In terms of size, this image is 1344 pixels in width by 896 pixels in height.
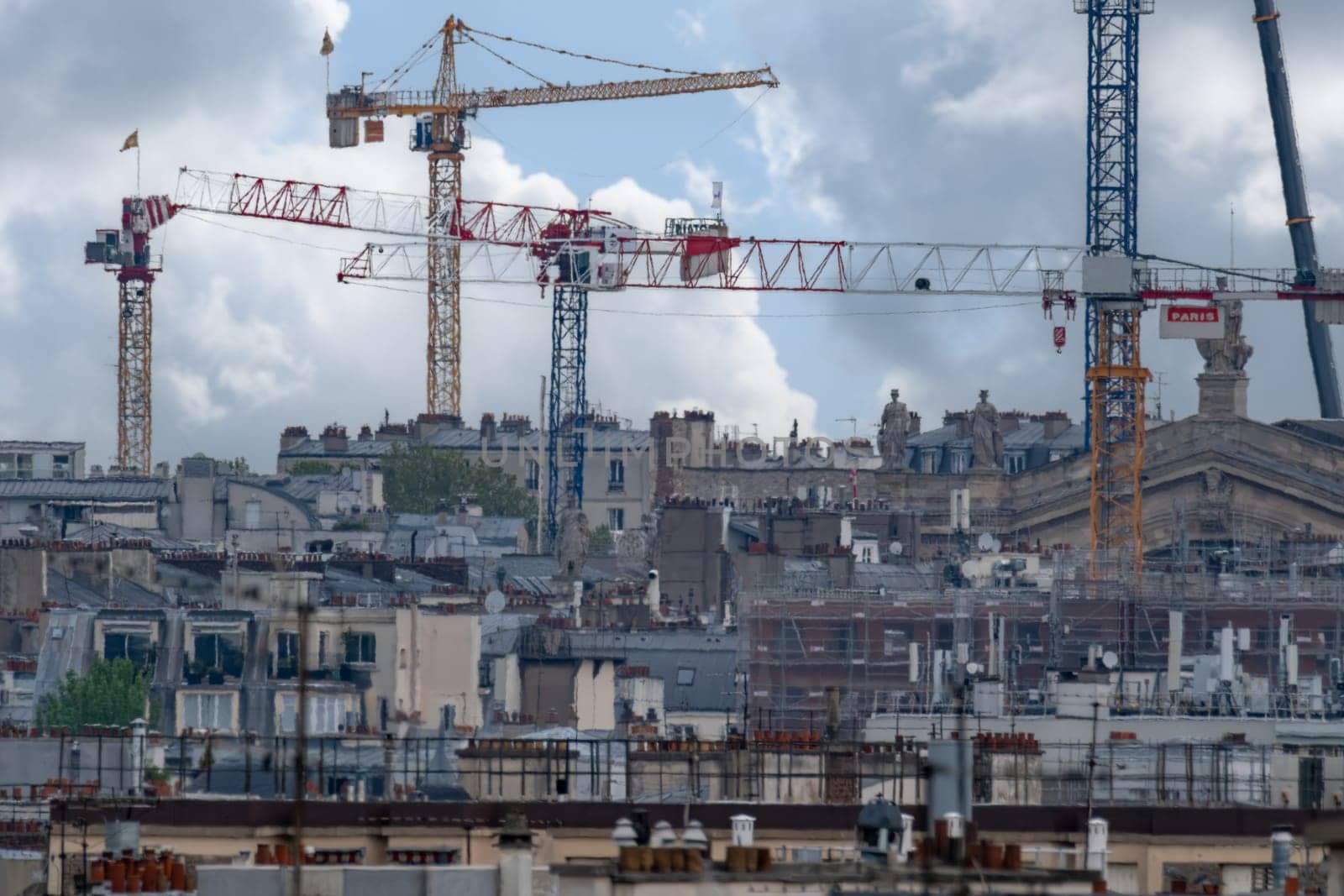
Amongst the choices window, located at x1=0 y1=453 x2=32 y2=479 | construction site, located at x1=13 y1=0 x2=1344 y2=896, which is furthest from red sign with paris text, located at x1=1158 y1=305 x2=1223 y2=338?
window, located at x1=0 y1=453 x2=32 y2=479

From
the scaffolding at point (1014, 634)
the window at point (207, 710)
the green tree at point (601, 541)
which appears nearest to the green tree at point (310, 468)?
the green tree at point (601, 541)

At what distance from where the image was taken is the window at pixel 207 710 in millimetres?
63188

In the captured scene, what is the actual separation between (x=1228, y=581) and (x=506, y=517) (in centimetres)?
5748

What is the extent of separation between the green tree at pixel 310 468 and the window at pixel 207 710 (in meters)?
82.1

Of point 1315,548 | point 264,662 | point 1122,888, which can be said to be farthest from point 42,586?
point 1122,888

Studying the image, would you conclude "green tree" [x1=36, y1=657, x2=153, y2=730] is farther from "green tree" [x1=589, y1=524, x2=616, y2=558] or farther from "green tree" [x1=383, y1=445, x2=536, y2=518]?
"green tree" [x1=383, y1=445, x2=536, y2=518]

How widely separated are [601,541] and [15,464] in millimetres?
27244

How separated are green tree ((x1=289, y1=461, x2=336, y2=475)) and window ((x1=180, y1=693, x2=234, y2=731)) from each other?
8211cm

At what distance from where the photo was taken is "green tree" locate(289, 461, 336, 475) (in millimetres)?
147625

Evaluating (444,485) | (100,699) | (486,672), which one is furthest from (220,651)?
(444,485)

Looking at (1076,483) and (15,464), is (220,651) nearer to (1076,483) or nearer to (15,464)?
(1076,483)

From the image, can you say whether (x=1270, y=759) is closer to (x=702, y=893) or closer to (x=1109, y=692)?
(x=1109, y=692)

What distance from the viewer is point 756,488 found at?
132m

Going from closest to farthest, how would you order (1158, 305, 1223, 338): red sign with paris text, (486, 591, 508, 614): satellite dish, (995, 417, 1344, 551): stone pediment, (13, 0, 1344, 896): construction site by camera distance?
(13, 0, 1344, 896): construction site < (486, 591, 508, 614): satellite dish < (1158, 305, 1223, 338): red sign with paris text < (995, 417, 1344, 551): stone pediment
